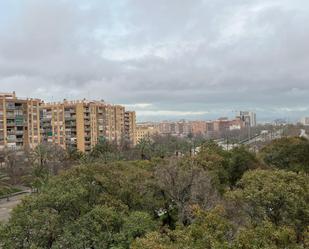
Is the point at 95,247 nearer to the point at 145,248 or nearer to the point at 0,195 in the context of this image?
the point at 145,248

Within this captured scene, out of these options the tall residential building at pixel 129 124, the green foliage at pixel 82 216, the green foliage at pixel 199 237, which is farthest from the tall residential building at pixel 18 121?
the green foliage at pixel 199 237

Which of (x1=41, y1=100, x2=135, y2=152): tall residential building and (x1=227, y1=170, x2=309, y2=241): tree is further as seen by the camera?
(x1=41, y1=100, x2=135, y2=152): tall residential building

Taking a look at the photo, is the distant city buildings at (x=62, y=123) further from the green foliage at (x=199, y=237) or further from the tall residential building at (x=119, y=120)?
the green foliage at (x=199, y=237)

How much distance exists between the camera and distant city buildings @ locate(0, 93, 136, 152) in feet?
199

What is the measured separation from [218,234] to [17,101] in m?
56.5

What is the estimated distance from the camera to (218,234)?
10.8 meters

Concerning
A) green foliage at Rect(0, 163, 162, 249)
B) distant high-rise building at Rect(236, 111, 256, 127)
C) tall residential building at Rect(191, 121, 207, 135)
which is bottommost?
green foliage at Rect(0, 163, 162, 249)

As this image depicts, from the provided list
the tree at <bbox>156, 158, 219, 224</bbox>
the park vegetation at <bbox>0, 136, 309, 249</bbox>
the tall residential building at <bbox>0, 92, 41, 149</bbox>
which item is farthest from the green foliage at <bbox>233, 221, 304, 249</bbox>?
the tall residential building at <bbox>0, 92, 41, 149</bbox>

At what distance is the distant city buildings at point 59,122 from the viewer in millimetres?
60531

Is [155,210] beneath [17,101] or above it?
beneath

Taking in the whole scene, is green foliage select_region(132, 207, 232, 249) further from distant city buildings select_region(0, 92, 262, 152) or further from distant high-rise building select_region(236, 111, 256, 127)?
distant high-rise building select_region(236, 111, 256, 127)

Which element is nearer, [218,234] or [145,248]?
[145,248]

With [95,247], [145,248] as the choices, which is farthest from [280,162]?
[145,248]

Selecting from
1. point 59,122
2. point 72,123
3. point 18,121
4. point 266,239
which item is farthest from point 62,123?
point 266,239
